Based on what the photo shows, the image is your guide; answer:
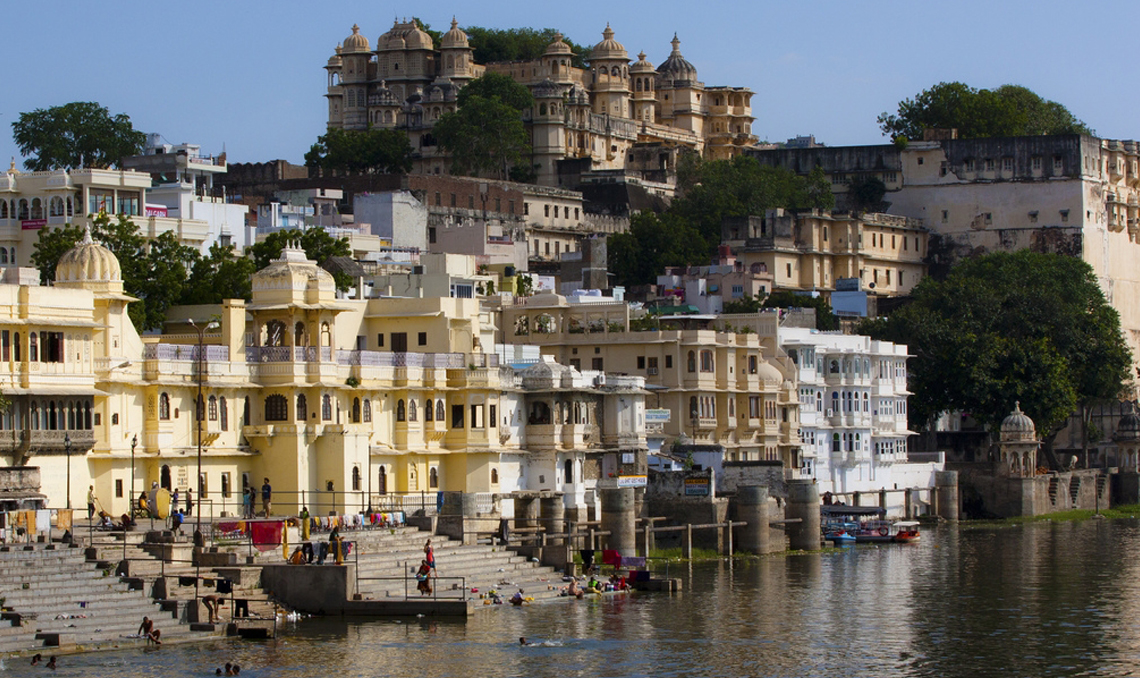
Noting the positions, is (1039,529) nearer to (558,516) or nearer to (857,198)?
(558,516)

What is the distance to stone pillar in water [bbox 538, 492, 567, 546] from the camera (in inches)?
2453

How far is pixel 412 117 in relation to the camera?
142250 millimetres

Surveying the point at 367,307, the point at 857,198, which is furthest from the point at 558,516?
the point at 857,198

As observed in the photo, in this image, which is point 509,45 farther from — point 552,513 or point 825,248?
point 552,513

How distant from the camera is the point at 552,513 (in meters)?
62.9

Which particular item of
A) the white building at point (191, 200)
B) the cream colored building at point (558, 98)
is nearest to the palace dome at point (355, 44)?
the cream colored building at point (558, 98)

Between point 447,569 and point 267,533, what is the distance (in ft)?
15.1

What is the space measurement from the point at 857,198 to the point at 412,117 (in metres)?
28.1

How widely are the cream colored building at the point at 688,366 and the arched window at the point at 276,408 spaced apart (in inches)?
829

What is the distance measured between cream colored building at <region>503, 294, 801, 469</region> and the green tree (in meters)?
6.71

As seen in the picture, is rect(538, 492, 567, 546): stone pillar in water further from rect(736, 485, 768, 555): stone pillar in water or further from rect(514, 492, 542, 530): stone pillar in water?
rect(736, 485, 768, 555): stone pillar in water

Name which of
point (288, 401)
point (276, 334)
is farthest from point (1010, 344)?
point (288, 401)

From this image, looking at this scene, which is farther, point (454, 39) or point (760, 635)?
point (454, 39)

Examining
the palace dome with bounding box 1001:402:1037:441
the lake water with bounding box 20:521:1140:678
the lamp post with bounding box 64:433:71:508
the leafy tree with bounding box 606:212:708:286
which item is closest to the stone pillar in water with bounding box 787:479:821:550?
the lake water with bounding box 20:521:1140:678
